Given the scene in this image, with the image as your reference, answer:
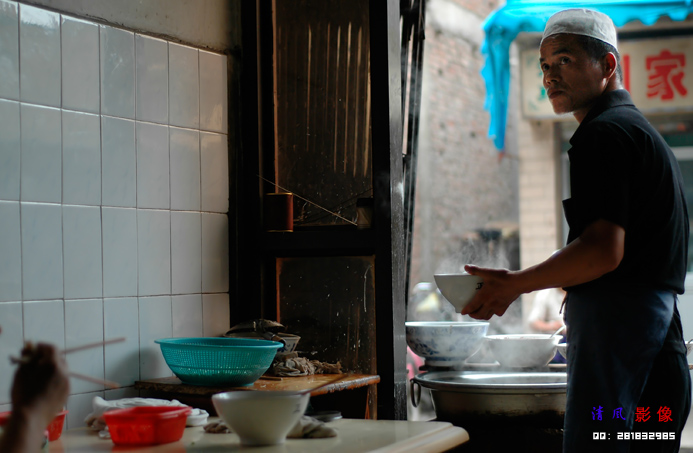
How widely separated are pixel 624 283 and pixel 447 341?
139 cm

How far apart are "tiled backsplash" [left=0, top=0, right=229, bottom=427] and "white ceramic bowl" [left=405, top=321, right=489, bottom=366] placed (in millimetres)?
867

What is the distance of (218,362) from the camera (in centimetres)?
268

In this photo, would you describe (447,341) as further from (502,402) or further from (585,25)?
(585,25)

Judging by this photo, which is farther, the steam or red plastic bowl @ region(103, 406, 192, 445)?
the steam

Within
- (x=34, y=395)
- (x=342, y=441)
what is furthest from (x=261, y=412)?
(x=34, y=395)

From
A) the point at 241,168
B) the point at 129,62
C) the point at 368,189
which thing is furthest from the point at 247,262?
the point at 129,62

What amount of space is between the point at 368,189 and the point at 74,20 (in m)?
1.32

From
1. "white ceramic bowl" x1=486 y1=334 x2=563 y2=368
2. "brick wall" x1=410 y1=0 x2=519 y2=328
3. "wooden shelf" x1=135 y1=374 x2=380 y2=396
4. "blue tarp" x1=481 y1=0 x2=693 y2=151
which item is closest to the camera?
"wooden shelf" x1=135 y1=374 x2=380 y2=396

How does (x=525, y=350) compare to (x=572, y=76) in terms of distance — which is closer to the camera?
(x=572, y=76)

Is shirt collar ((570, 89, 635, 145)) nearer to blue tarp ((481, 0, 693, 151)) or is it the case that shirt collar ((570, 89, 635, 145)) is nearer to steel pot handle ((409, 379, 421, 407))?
steel pot handle ((409, 379, 421, 407))

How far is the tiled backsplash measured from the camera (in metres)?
2.57

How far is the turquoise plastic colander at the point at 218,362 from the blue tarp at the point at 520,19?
4275mm

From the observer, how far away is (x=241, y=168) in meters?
3.43

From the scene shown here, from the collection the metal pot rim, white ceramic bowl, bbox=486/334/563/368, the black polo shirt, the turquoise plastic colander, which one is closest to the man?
the black polo shirt
